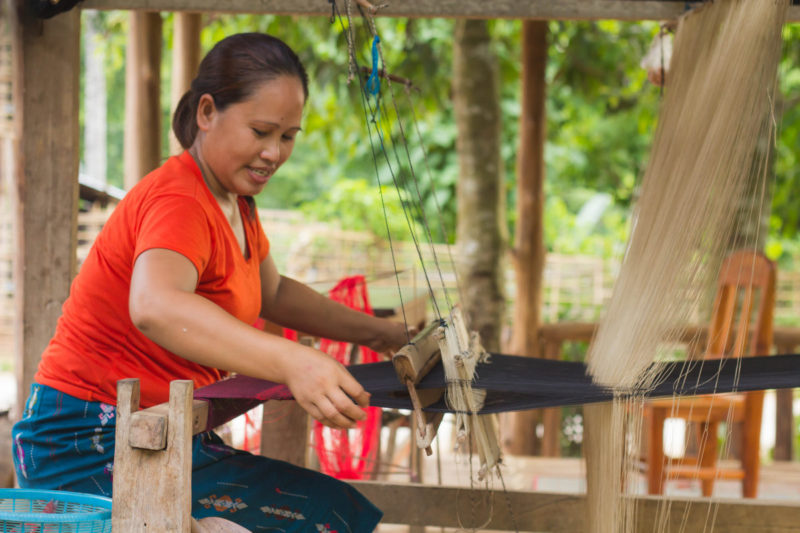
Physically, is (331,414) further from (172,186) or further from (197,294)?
(172,186)

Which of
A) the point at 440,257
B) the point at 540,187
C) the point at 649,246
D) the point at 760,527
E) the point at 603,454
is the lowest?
the point at 760,527

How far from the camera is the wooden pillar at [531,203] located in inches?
164

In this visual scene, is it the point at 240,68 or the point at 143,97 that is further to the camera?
the point at 143,97

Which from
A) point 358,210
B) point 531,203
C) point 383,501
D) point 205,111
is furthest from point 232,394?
point 358,210

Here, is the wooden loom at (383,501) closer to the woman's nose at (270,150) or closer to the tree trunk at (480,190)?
the woman's nose at (270,150)

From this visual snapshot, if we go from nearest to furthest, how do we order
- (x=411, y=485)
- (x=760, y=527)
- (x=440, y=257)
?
(x=760, y=527) < (x=411, y=485) < (x=440, y=257)

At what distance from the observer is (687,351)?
400 cm

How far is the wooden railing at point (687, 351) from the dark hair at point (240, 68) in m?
2.74

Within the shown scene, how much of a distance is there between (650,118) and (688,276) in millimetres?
4809

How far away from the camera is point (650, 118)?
20.1 feet

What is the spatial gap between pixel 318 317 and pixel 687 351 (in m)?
2.65

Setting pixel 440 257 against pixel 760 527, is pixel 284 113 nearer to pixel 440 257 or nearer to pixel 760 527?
pixel 760 527

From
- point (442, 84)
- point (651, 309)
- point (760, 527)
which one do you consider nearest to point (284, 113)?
point (651, 309)

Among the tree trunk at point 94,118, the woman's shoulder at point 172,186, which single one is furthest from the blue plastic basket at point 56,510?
the tree trunk at point 94,118
